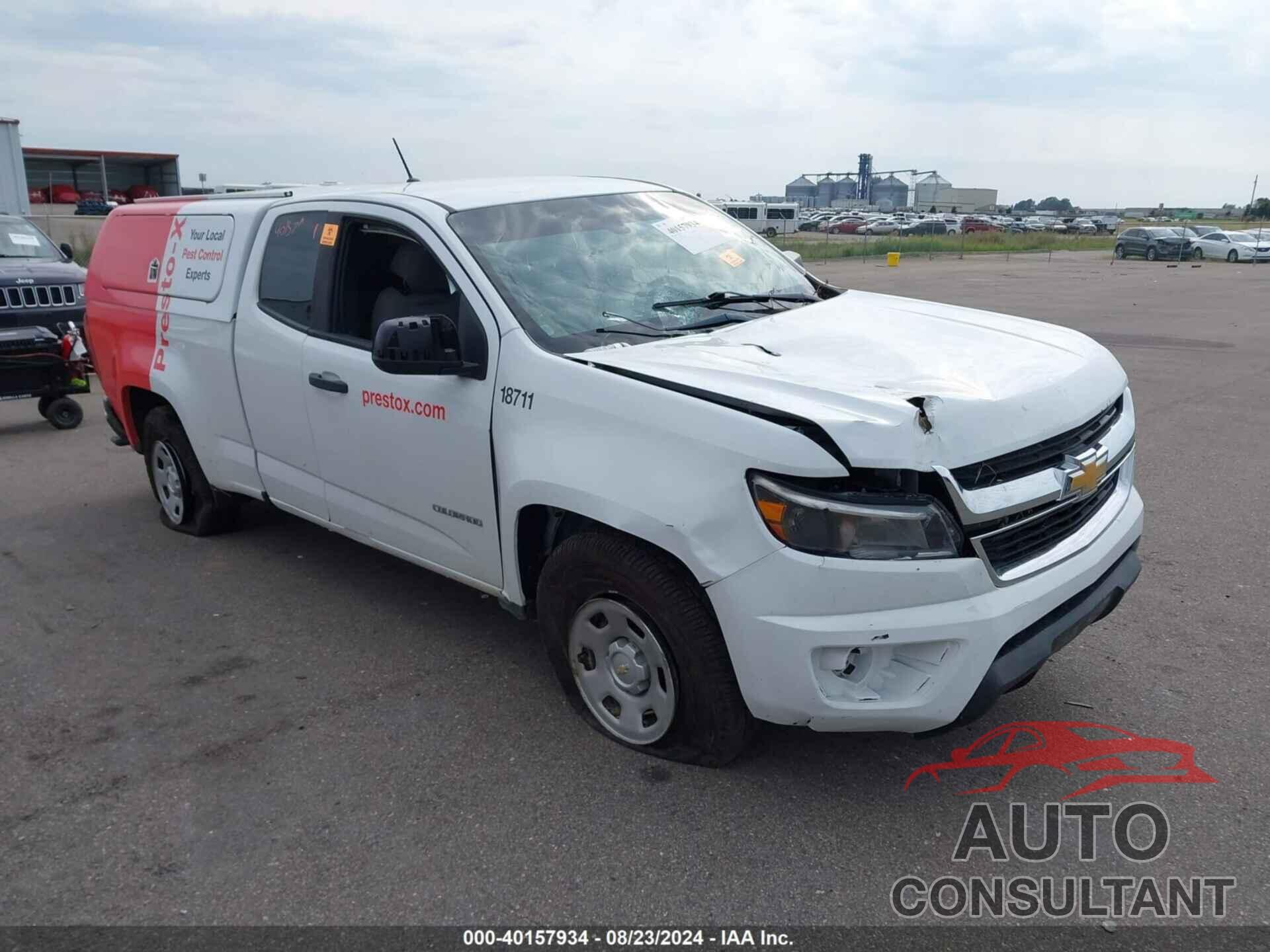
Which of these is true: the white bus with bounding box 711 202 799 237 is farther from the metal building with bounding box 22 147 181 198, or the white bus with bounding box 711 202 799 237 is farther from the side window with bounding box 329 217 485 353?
the side window with bounding box 329 217 485 353

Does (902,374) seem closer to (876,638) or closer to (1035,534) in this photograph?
(1035,534)

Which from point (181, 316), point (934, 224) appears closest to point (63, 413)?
point (181, 316)

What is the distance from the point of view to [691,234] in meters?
4.68

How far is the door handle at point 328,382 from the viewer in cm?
443

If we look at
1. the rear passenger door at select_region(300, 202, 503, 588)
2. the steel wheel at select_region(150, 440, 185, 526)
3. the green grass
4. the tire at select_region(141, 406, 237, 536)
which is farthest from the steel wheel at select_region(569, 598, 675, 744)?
→ the green grass

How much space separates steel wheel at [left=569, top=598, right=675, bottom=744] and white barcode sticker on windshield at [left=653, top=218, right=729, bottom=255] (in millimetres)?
1780

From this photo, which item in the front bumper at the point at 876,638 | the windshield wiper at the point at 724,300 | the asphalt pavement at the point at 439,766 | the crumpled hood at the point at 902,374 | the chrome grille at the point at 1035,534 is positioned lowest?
the asphalt pavement at the point at 439,766

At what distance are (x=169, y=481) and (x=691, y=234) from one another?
346 cm

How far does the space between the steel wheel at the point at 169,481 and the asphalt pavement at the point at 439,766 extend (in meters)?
0.29

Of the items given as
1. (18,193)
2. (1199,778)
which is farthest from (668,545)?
(18,193)

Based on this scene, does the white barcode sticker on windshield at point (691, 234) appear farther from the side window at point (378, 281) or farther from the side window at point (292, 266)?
the side window at point (292, 266)

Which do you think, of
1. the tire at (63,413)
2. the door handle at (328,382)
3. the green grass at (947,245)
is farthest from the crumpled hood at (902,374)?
the green grass at (947,245)

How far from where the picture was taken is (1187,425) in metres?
8.62

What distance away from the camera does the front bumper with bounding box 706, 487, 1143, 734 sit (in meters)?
2.93
